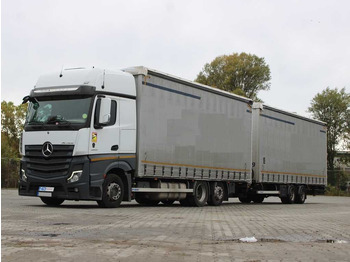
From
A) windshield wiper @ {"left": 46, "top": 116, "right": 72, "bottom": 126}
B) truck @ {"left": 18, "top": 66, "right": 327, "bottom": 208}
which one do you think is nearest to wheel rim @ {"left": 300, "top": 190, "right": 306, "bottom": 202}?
truck @ {"left": 18, "top": 66, "right": 327, "bottom": 208}

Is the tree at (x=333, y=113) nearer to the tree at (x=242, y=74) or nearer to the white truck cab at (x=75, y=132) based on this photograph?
the tree at (x=242, y=74)

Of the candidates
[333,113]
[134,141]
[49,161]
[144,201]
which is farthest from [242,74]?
[49,161]

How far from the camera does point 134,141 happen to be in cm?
1596

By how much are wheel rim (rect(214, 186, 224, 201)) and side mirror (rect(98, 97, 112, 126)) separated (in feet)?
21.1

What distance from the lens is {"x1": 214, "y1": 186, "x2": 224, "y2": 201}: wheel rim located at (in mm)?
20031

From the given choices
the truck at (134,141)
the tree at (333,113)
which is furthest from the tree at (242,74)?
the truck at (134,141)

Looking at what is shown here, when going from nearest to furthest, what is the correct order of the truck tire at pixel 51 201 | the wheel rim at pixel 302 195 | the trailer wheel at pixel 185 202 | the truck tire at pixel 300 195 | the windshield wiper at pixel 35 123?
the windshield wiper at pixel 35 123 → the truck tire at pixel 51 201 → the trailer wheel at pixel 185 202 → the truck tire at pixel 300 195 → the wheel rim at pixel 302 195

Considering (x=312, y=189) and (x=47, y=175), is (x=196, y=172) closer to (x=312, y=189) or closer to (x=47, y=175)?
(x=47, y=175)

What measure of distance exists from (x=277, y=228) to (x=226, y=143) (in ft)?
31.9

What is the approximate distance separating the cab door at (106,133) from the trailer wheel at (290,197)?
12.5 meters

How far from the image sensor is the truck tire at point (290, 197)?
84.1ft

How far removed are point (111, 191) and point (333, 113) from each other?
5425cm

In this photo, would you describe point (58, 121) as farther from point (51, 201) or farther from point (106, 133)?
point (51, 201)

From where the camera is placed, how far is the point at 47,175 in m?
15.0
